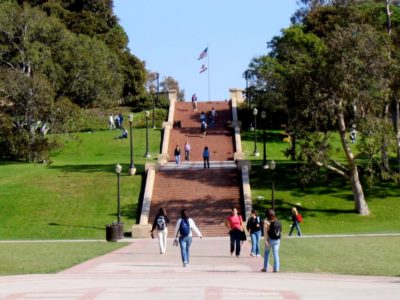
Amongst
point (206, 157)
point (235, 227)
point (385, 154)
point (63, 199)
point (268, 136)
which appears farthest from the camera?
point (268, 136)

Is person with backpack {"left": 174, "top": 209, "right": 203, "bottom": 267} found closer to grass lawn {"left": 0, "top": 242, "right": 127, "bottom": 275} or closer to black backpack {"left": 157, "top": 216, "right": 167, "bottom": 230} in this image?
grass lawn {"left": 0, "top": 242, "right": 127, "bottom": 275}

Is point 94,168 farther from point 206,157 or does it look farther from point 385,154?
point 385,154

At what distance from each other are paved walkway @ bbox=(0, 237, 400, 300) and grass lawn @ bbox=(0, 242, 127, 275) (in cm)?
81

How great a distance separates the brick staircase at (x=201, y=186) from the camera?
35.2 m

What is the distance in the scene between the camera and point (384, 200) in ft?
124

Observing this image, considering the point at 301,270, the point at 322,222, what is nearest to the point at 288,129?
the point at 322,222

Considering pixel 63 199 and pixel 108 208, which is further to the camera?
pixel 63 199

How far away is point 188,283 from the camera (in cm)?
1405

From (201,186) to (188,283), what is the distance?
2546 centimetres

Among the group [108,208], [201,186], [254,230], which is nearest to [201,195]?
[201,186]

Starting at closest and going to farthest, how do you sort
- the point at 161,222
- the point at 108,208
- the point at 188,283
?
the point at 188,283 < the point at 161,222 < the point at 108,208

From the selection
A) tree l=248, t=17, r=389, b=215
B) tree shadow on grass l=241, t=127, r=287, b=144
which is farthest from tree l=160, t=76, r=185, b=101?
tree l=248, t=17, r=389, b=215

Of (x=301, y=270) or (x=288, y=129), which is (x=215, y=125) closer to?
(x=288, y=129)

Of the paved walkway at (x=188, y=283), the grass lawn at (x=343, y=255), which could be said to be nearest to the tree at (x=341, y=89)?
the grass lawn at (x=343, y=255)
